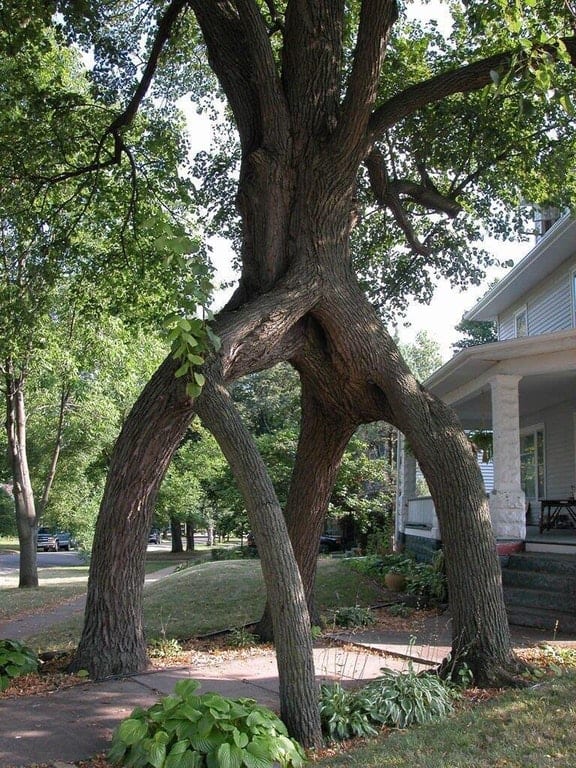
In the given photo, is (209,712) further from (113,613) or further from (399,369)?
(399,369)

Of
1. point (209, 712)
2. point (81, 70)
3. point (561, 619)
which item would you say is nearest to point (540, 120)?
point (561, 619)

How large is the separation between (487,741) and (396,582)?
8149 mm

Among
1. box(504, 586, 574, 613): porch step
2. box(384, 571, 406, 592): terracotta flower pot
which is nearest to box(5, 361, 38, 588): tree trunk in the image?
box(384, 571, 406, 592): terracotta flower pot

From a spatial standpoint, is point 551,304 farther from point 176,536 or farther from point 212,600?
point 176,536

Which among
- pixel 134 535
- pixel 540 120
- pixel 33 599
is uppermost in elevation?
pixel 540 120

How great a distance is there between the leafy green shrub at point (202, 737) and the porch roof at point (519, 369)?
851cm

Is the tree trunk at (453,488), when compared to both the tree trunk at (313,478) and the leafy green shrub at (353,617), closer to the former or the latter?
the tree trunk at (313,478)

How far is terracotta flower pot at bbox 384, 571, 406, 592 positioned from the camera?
Answer: 43.5 feet

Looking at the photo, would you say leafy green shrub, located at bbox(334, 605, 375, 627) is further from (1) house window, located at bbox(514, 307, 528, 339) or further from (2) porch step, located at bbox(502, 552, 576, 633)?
(1) house window, located at bbox(514, 307, 528, 339)

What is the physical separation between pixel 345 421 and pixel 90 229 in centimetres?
815

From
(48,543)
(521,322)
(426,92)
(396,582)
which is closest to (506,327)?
(521,322)

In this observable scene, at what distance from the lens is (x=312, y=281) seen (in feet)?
24.7

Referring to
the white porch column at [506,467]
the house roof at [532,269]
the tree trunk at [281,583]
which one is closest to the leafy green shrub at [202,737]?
the tree trunk at [281,583]

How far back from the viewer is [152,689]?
6.46 m
